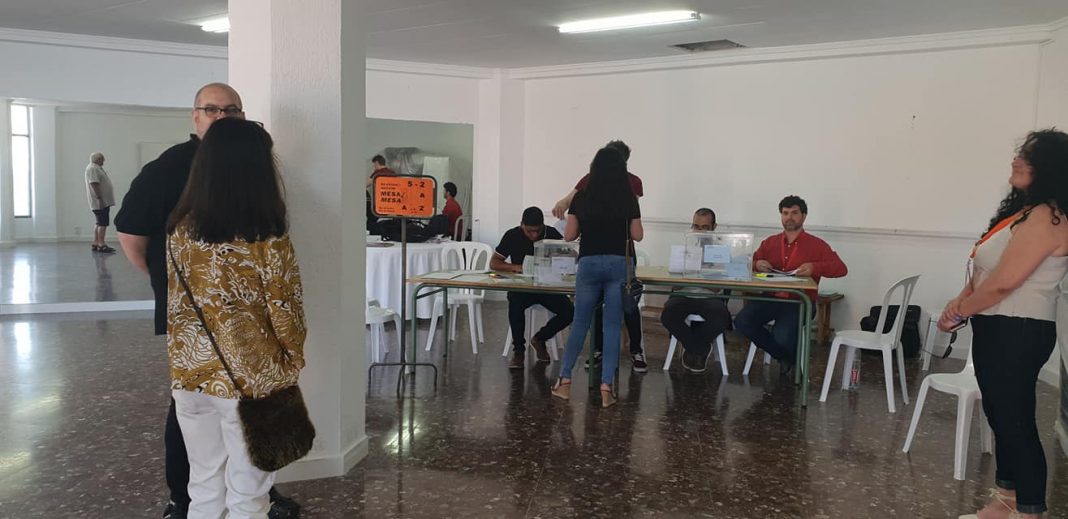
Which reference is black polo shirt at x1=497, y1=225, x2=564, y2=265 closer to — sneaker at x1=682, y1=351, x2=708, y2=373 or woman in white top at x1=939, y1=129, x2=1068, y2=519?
sneaker at x1=682, y1=351, x2=708, y2=373

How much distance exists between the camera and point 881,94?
6.23m

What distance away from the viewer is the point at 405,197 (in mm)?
4238

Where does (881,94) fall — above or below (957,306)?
above

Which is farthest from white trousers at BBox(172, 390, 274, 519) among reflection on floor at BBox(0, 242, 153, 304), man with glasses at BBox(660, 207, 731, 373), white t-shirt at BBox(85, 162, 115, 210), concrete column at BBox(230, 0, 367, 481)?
white t-shirt at BBox(85, 162, 115, 210)

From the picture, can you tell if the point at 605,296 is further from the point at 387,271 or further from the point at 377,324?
the point at 387,271

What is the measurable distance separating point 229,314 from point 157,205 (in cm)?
59

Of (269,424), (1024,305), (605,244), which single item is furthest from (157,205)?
(1024,305)

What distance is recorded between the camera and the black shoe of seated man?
269 centimetres

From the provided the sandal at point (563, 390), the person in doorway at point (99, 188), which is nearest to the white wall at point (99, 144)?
the person in doorway at point (99, 188)

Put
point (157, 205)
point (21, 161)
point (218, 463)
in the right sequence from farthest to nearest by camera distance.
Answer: point (21, 161)
point (157, 205)
point (218, 463)

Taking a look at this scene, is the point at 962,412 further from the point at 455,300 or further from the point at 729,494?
the point at 455,300

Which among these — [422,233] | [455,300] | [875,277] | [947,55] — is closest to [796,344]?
[875,277]

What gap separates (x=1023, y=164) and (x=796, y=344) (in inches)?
95.2

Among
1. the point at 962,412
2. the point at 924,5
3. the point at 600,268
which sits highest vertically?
the point at 924,5
